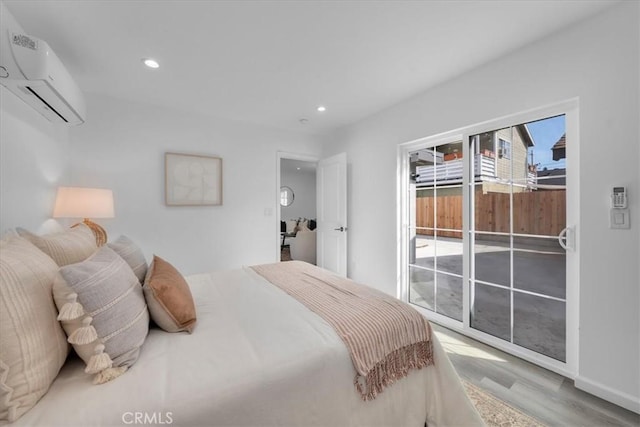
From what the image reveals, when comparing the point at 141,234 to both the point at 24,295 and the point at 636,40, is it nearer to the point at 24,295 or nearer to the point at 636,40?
the point at 24,295

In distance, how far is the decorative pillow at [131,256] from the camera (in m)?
1.40

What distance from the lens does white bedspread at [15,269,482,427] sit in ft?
2.52

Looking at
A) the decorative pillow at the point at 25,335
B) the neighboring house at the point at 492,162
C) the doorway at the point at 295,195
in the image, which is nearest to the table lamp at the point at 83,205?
the decorative pillow at the point at 25,335

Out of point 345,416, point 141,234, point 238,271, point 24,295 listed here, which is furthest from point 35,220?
point 345,416

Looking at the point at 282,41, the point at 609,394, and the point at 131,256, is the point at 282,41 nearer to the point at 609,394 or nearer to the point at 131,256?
Result: the point at 131,256

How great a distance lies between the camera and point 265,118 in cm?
347

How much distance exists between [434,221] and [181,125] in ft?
10.5

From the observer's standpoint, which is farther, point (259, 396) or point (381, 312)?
point (381, 312)

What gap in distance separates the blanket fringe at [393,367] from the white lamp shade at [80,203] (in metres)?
2.56

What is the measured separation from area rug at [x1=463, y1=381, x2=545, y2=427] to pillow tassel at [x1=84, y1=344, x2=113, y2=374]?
6.08ft

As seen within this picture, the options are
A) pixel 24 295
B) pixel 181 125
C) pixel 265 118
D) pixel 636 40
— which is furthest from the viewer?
pixel 265 118

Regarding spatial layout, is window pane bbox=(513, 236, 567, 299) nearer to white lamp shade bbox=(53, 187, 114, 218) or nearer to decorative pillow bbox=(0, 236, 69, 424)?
decorative pillow bbox=(0, 236, 69, 424)

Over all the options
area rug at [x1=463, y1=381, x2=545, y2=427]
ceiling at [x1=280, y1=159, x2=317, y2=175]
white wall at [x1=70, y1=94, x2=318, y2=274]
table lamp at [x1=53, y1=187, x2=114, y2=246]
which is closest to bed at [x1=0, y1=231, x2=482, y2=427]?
area rug at [x1=463, y1=381, x2=545, y2=427]

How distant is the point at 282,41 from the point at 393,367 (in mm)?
2187
